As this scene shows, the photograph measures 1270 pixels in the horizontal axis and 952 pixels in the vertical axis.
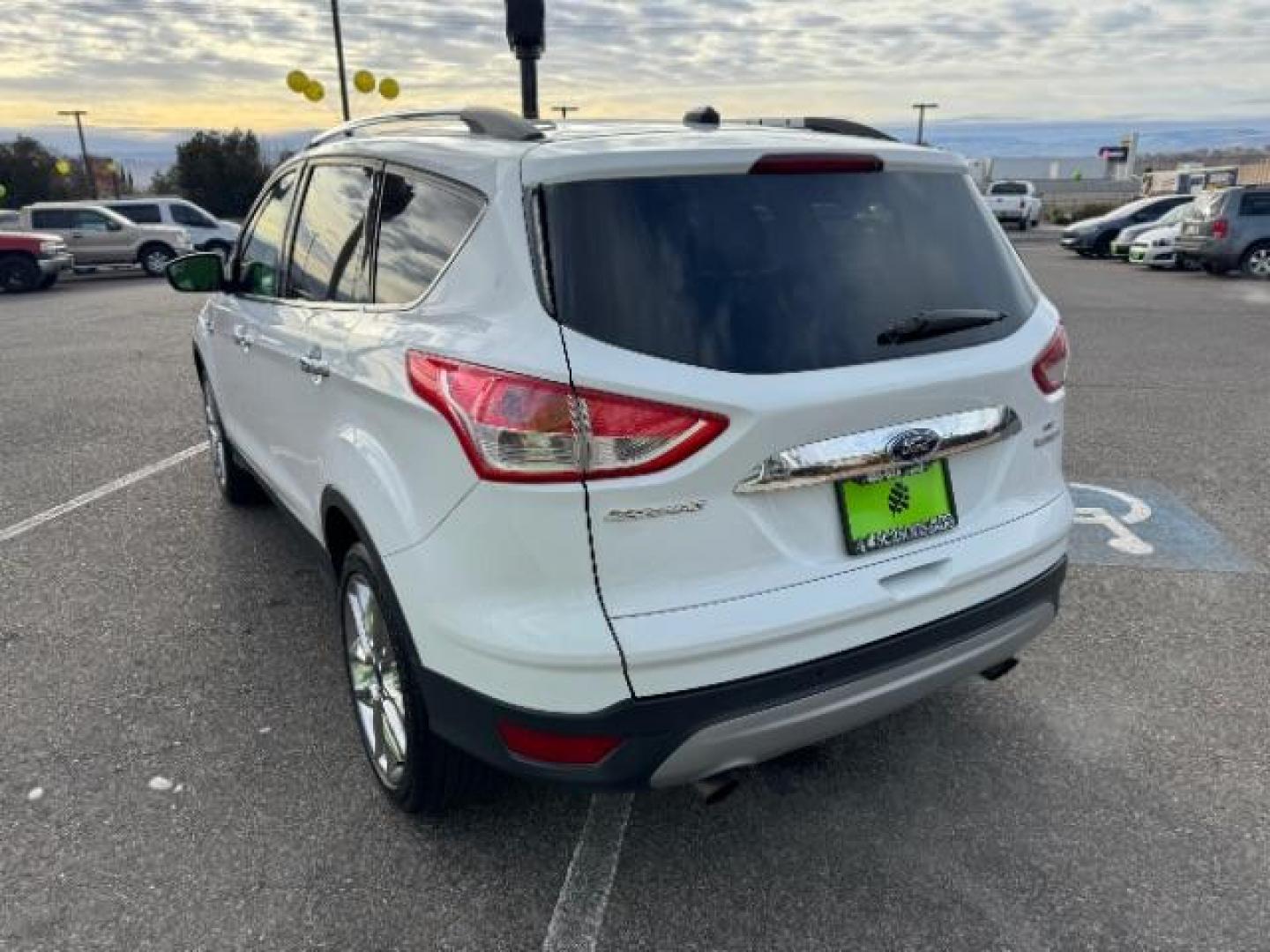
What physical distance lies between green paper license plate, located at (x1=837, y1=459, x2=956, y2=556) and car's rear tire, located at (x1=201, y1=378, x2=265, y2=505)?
365 centimetres

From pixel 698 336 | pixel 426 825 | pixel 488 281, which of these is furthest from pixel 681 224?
pixel 426 825

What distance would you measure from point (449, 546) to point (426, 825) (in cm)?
98

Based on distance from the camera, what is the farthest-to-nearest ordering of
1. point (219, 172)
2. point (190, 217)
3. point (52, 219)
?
point (219, 172) → point (190, 217) → point (52, 219)

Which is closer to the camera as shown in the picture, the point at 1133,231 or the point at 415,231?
the point at 415,231

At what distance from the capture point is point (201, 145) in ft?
155

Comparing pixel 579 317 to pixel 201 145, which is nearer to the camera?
pixel 579 317

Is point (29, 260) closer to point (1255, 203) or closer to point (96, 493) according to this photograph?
point (96, 493)

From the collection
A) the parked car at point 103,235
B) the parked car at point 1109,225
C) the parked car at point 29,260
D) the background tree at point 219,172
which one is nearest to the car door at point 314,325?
the parked car at point 29,260

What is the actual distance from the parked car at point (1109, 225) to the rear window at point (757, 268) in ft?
79.5

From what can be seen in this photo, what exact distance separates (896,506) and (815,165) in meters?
0.84

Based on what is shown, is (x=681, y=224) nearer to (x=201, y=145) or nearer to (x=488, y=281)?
(x=488, y=281)

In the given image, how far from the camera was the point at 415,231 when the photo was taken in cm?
252

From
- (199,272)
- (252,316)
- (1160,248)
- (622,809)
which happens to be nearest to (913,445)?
(622,809)

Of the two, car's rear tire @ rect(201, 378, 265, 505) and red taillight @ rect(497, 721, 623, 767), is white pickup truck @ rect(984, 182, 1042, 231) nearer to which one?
car's rear tire @ rect(201, 378, 265, 505)
